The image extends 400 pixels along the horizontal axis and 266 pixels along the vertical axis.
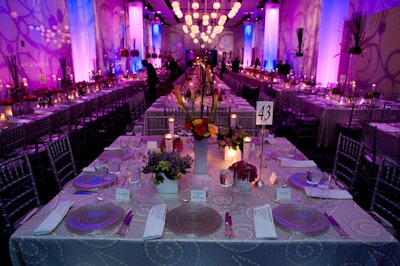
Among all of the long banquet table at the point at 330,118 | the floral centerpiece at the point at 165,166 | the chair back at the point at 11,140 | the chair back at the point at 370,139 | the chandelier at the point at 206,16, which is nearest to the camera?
the floral centerpiece at the point at 165,166

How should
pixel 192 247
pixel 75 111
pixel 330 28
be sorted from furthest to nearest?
pixel 330 28
pixel 75 111
pixel 192 247

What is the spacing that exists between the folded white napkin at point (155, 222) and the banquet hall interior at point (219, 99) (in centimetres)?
36

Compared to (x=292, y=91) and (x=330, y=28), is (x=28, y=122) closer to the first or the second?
(x=292, y=91)

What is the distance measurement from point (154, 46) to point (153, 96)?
1428 cm

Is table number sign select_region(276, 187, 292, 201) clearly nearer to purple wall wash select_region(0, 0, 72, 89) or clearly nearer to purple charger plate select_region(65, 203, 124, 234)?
purple charger plate select_region(65, 203, 124, 234)

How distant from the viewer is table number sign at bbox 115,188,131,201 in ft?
6.13

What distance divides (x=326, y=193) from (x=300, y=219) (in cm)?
39

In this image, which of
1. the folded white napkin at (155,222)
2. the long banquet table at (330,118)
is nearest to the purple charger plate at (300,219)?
the folded white napkin at (155,222)

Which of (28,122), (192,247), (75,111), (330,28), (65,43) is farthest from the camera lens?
(330,28)

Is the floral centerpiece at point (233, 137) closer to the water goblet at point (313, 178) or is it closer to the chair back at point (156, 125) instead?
the water goblet at point (313, 178)

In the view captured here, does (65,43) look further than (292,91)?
Yes

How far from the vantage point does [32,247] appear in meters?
1.49

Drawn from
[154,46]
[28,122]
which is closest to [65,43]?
[28,122]

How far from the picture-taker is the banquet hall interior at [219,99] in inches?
110
